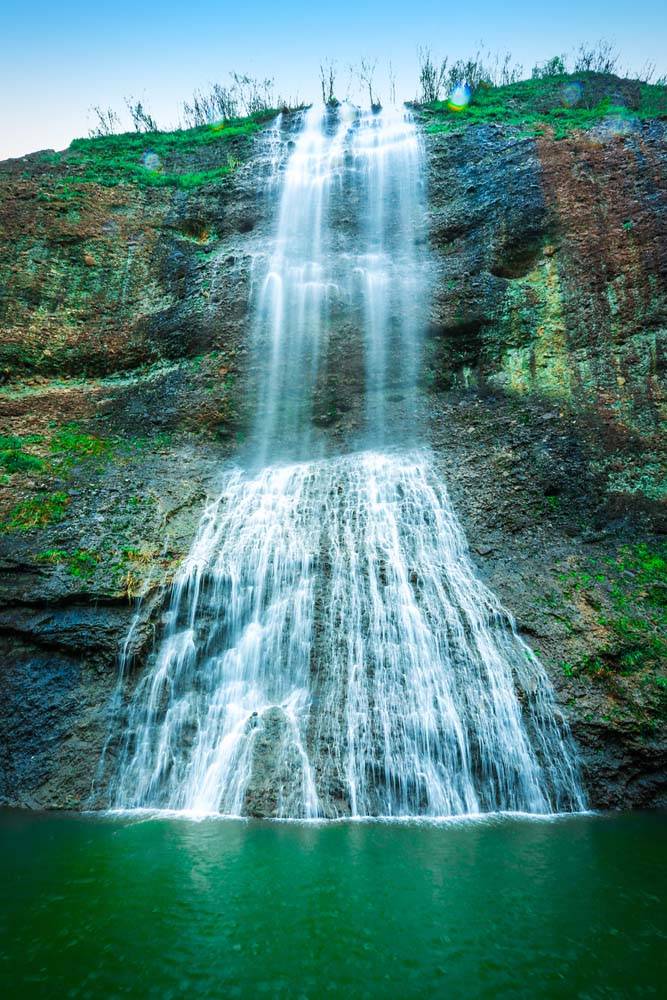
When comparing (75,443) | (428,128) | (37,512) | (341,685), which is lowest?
(341,685)

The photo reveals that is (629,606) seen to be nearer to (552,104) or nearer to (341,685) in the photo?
(341,685)

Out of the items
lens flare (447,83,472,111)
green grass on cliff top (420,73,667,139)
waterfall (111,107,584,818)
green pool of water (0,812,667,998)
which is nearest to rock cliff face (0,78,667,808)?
Answer: waterfall (111,107,584,818)

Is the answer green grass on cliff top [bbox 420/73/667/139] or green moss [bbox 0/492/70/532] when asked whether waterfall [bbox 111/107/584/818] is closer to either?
green moss [bbox 0/492/70/532]

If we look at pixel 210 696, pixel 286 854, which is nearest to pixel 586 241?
pixel 210 696

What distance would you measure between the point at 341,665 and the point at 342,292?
31.2 ft

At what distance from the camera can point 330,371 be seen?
42.1 ft

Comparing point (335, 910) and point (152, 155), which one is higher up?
point (152, 155)

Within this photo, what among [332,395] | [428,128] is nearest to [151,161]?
[428,128]

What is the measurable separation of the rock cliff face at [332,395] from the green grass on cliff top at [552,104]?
60cm

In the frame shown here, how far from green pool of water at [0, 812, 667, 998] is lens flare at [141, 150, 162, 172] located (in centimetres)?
1668

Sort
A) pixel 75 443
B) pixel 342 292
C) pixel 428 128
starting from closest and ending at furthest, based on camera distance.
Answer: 1. pixel 75 443
2. pixel 342 292
3. pixel 428 128

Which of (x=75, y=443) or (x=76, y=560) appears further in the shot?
(x=75, y=443)

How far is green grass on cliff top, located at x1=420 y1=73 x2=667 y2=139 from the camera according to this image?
46.8 ft

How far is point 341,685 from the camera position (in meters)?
7.17
